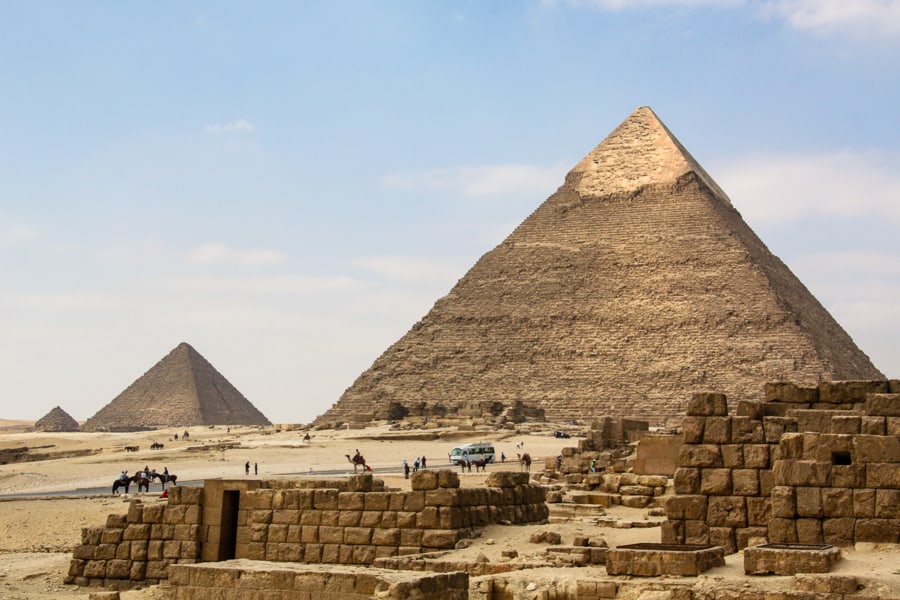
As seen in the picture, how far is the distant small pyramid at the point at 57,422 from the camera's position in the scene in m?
99.9

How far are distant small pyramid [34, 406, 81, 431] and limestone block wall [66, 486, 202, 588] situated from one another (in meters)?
90.8

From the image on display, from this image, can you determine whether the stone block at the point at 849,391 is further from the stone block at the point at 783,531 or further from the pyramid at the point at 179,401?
the pyramid at the point at 179,401

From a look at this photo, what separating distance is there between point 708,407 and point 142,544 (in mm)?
4539

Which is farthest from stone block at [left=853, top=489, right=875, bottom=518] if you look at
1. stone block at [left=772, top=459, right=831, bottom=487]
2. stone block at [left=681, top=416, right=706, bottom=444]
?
stone block at [left=681, top=416, right=706, bottom=444]

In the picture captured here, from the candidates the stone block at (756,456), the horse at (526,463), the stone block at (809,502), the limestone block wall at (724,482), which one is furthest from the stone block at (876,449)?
the horse at (526,463)

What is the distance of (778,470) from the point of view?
26.2 ft

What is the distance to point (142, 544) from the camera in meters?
10.7

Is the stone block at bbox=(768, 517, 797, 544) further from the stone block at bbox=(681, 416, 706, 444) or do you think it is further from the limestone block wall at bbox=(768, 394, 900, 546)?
the stone block at bbox=(681, 416, 706, 444)

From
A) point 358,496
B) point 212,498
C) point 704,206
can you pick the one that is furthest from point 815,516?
point 704,206

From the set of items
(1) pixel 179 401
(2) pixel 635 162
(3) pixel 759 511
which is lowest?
(3) pixel 759 511

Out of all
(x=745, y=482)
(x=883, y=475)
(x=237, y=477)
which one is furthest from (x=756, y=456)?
(x=237, y=477)

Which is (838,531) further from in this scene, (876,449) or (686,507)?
(686,507)

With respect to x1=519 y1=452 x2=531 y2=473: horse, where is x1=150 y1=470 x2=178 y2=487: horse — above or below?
below

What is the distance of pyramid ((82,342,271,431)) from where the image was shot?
362 ft
